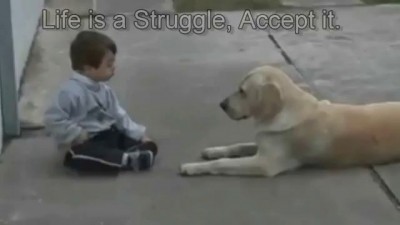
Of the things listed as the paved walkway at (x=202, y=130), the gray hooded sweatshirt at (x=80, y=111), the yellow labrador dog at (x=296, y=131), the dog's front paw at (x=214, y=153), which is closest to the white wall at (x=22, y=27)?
the paved walkway at (x=202, y=130)

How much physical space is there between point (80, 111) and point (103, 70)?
10.4 inches

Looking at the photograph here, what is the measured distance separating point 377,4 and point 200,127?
4.73 meters

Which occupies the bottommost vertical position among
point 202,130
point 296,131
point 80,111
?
point 202,130

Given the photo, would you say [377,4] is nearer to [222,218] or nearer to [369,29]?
[369,29]

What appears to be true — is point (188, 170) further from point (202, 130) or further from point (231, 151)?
point (202, 130)

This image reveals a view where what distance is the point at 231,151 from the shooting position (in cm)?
589

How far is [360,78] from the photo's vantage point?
7691mm

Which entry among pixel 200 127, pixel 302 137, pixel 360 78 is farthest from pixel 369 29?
pixel 302 137

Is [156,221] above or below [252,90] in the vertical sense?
below

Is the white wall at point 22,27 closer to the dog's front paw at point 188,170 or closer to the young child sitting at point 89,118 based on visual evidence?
the young child sitting at point 89,118

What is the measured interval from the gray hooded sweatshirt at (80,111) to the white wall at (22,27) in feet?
4.18

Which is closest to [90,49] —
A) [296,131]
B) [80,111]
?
[80,111]

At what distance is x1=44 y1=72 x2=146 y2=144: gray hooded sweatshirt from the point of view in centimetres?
565

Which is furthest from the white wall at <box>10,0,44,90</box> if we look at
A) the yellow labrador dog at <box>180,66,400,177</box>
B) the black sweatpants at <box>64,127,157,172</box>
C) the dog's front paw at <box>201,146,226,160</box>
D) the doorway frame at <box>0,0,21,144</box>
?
the yellow labrador dog at <box>180,66,400,177</box>
